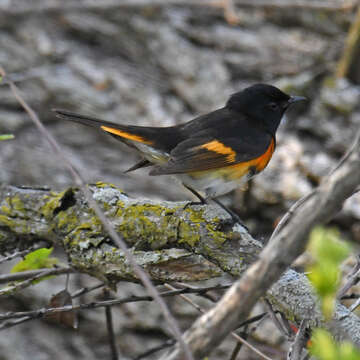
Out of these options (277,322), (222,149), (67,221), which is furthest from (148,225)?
(222,149)

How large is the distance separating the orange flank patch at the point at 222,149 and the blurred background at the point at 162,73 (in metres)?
1.11

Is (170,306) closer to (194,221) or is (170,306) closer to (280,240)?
(194,221)

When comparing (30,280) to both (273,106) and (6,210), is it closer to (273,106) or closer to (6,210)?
(6,210)

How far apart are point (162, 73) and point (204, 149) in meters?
1.91

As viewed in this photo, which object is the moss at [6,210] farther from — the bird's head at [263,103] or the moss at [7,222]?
the bird's head at [263,103]

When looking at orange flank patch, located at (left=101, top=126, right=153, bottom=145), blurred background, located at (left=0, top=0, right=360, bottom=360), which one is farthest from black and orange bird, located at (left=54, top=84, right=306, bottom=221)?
blurred background, located at (left=0, top=0, right=360, bottom=360)

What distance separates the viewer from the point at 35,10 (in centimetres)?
514

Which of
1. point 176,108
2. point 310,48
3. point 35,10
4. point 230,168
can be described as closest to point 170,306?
point 230,168

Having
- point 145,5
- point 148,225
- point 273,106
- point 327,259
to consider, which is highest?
point 327,259

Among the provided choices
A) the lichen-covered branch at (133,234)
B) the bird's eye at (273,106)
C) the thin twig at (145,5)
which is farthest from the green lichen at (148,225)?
the thin twig at (145,5)

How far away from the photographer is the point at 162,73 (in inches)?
197

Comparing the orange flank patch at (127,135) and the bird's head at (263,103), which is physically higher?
the bird's head at (263,103)

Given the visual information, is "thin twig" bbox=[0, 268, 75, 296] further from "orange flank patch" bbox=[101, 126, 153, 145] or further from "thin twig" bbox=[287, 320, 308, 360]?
"thin twig" bbox=[287, 320, 308, 360]

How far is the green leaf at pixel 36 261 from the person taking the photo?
7.55 feet
